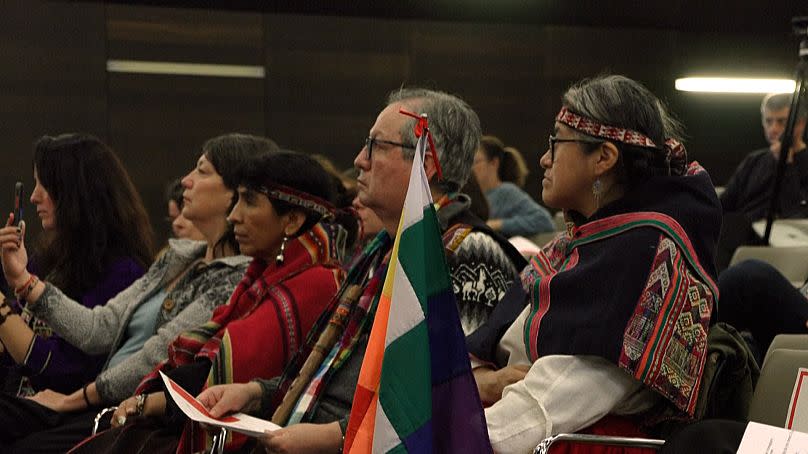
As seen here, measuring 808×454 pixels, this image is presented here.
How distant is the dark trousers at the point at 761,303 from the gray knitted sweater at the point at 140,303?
1318 millimetres

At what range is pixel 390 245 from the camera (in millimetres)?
2742

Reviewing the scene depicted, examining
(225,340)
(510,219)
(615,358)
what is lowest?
(510,219)

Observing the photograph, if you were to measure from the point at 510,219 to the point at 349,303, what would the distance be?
141 inches

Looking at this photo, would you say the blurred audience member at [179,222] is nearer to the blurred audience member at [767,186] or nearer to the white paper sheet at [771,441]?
the blurred audience member at [767,186]

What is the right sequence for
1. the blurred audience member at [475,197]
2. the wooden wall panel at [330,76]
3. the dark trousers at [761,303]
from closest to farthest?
the dark trousers at [761,303]
the blurred audience member at [475,197]
the wooden wall panel at [330,76]

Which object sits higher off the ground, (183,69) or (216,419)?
(183,69)

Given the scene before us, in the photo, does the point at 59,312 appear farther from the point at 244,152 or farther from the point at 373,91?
the point at 373,91

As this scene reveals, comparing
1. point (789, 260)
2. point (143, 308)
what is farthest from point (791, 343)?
point (143, 308)

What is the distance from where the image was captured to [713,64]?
8.61 m

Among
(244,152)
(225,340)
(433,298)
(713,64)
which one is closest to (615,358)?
(433,298)

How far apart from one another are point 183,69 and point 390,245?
517 centimetres

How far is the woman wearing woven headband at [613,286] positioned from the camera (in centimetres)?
207

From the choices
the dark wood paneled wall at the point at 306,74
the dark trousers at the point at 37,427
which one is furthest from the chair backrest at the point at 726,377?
the dark wood paneled wall at the point at 306,74

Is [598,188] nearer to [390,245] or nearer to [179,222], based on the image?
[390,245]
